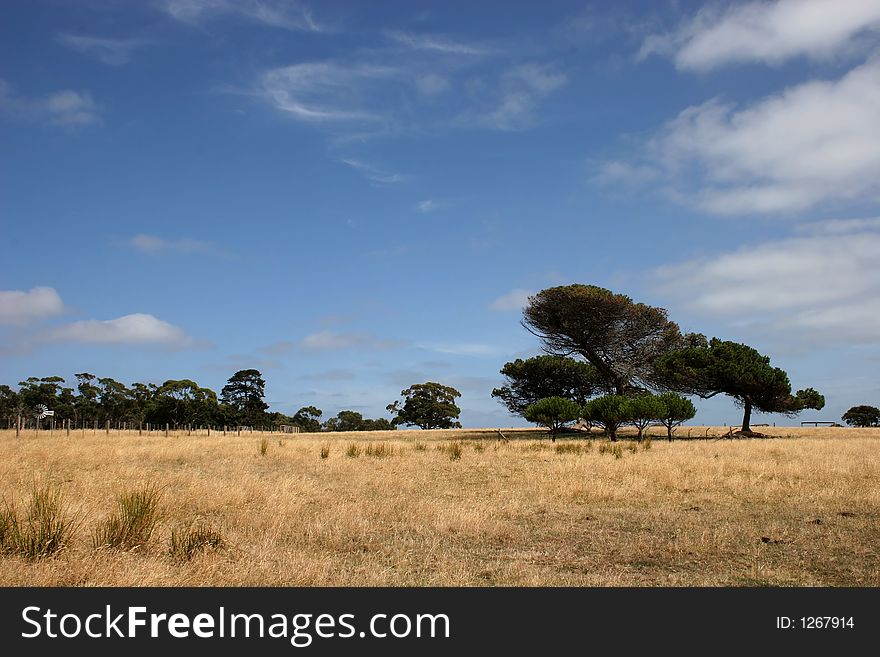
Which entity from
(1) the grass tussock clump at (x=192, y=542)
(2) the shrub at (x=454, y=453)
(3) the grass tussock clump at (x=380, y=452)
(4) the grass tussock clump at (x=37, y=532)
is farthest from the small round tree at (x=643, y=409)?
(4) the grass tussock clump at (x=37, y=532)

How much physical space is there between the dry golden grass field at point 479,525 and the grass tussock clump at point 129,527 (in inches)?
6.3

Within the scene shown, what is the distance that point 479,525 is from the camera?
38.0ft

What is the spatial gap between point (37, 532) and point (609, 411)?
132 ft

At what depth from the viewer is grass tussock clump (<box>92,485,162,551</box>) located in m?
9.32

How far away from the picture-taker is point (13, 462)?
2102 cm

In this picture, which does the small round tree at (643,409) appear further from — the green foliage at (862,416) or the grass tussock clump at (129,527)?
the green foliage at (862,416)

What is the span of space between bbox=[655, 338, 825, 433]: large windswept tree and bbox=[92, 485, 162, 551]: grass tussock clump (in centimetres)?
5048

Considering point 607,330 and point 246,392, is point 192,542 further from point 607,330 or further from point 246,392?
point 246,392

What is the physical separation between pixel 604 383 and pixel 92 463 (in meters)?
56.2

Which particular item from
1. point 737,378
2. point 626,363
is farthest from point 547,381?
point 737,378

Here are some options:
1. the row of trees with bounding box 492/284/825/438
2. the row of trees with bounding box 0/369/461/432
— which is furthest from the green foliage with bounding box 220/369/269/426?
the row of trees with bounding box 492/284/825/438

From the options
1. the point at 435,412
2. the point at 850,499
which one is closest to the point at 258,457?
the point at 850,499

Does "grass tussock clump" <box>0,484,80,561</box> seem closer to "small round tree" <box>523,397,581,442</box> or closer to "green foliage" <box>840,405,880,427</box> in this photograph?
"small round tree" <box>523,397,581,442</box>
